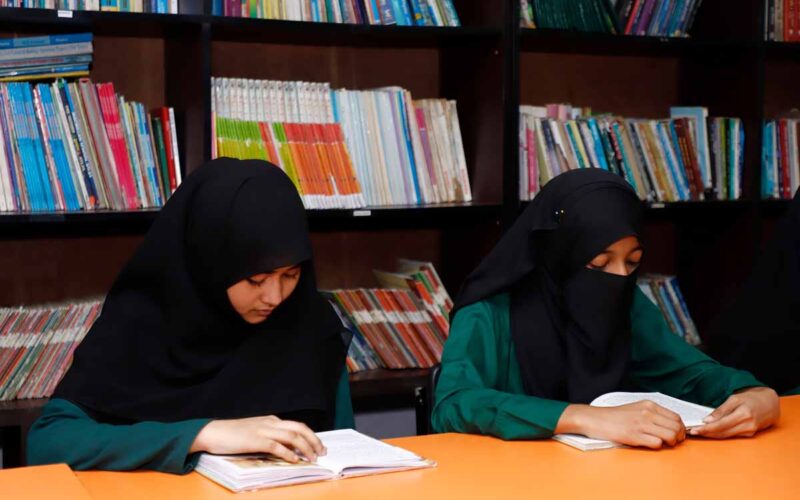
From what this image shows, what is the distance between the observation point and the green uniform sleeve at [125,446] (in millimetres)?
1701

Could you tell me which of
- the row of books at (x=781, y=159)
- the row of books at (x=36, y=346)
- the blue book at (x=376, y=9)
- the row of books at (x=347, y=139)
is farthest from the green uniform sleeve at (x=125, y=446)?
the row of books at (x=781, y=159)

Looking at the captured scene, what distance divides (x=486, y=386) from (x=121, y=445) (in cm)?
77

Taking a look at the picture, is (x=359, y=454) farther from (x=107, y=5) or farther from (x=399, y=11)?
(x=399, y=11)

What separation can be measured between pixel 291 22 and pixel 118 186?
65 centimetres

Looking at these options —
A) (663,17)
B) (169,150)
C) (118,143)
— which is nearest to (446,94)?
(663,17)

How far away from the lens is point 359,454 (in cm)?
176

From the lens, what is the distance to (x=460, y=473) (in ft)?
5.73

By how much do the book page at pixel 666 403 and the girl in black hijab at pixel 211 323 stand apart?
0.53 meters

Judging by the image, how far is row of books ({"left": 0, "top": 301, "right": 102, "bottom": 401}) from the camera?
289 centimetres

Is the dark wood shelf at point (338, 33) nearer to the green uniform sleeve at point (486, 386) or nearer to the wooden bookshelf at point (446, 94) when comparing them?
the wooden bookshelf at point (446, 94)

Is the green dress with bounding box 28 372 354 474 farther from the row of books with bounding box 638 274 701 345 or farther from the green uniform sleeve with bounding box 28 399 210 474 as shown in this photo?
the row of books with bounding box 638 274 701 345

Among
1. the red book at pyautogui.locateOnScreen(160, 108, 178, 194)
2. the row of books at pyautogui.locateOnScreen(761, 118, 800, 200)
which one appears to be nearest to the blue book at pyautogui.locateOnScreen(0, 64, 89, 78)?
the red book at pyautogui.locateOnScreen(160, 108, 178, 194)

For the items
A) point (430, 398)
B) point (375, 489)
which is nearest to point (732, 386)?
point (430, 398)

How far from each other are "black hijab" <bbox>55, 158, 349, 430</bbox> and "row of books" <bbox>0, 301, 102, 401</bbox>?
3.17 ft
